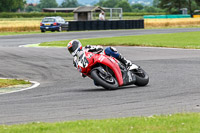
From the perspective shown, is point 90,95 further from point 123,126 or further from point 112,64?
point 123,126

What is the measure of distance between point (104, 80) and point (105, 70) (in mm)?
361

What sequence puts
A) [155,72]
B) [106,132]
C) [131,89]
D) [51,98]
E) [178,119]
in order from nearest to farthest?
[106,132] < [178,119] < [51,98] < [131,89] < [155,72]

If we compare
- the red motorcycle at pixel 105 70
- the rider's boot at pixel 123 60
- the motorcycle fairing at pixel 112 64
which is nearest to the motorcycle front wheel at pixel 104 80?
the red motorcycle at pixel 105 70

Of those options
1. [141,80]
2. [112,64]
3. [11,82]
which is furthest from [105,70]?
[11,82]

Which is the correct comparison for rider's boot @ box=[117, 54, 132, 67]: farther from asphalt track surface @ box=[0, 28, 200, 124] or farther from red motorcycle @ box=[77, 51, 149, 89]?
asphalt track surface @ box=[0, 28, 200, 124]

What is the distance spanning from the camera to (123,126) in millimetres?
6320

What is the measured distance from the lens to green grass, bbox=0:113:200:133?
239 inches

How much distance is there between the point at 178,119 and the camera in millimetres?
6691

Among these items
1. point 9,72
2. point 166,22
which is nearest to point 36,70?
point 9,72

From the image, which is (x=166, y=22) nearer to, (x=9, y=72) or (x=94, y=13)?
(x=94, y=13)

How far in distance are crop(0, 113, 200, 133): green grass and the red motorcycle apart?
3960mm

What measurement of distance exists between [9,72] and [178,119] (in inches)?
406

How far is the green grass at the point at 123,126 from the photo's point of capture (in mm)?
6062

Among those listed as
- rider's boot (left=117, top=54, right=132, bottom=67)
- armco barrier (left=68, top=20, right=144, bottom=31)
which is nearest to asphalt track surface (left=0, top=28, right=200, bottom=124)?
rider's boot (left=117, top=54, right=132, bottom=67)
